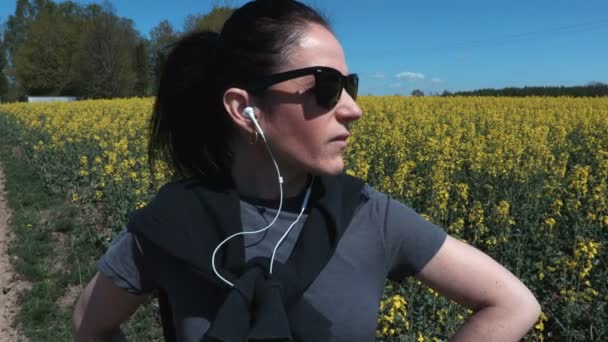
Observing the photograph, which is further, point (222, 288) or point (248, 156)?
point (248, 156)

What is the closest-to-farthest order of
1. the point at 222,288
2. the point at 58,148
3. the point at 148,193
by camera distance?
the point at 222,288 < the point at 148,193 < the point at 58,148

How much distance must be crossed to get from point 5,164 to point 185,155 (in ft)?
39.5

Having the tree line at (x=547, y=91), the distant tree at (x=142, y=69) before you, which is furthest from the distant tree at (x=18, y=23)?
the tree line at (x=547, y=91)

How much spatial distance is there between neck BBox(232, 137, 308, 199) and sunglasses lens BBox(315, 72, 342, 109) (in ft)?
0.56

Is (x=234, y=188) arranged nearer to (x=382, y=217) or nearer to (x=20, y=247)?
(x=382, y=217)

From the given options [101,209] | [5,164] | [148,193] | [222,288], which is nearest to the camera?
[222,288]

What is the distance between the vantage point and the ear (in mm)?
1228

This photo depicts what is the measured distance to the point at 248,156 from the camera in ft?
4.32

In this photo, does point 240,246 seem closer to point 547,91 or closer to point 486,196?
point 486,196

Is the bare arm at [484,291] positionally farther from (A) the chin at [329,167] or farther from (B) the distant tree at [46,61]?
(B) the distant tree at [46,61]

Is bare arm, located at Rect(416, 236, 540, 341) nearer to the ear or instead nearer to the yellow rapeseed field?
the ear

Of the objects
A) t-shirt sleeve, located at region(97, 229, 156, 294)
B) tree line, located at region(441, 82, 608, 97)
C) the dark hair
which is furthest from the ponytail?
tree line, located at region(441, 82, 608, 97)

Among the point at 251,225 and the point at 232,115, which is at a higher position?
the point at 232,115

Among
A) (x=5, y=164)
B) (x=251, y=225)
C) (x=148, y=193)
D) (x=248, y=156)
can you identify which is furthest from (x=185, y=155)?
(x=5, y=164)
